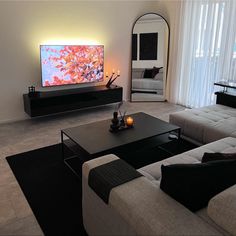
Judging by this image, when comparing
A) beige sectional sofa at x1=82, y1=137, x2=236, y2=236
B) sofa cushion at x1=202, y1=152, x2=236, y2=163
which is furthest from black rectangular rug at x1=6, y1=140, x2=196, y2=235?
sofa cushion at x1=202, y1=152, x2=236, y2=163

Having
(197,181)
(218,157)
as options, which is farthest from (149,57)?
(197,181)

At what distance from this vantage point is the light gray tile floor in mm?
2020

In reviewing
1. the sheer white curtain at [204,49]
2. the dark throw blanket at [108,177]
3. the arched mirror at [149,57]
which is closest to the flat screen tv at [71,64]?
the arched mirror at [149,57]

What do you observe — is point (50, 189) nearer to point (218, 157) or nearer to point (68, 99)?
point (218, 157)

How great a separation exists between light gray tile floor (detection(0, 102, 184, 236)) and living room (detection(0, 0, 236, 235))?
13 mm

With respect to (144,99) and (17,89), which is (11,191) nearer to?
(17,89)

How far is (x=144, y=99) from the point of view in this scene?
5.65m

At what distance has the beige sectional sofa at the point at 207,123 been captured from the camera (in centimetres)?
297

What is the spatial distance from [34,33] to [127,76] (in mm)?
2189

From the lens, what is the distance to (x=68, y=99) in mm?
4523

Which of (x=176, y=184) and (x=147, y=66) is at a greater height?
(x=147, y=66)

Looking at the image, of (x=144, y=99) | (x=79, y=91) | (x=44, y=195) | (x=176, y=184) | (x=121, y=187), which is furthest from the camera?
(x=144, y=99)

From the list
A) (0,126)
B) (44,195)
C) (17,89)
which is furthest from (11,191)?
(17,89)

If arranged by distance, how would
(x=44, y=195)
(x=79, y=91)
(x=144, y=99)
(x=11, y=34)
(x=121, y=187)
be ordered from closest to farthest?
(x=121, y=187), (x=44, y=195), (x=11, y=34), (x=79, y=91), (x=144, y=99)
